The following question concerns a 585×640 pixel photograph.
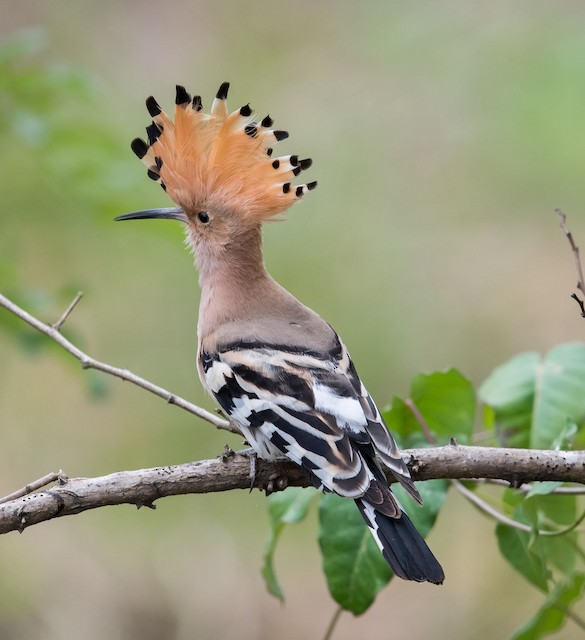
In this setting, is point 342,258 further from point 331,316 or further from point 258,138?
point 258,138

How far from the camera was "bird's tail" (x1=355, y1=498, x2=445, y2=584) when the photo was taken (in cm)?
208

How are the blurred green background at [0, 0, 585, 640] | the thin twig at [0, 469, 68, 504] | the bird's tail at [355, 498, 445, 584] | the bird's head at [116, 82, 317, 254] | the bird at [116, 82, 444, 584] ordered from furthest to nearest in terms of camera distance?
the blurred green background at [0, 0, 585, 640]
the bird's head at [116, 82, 317, 254]
the bird at [116, 82, 444, 584]
the bird's tail at [355, 498, 445, 584]
the thin twig at [0, 469, 68, 504]

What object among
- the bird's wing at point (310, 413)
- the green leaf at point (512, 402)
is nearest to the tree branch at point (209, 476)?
the bird's wing at point (310, 413)

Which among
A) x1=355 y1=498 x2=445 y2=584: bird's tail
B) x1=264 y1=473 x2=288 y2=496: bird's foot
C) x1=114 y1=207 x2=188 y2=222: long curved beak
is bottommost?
x1=355 y1=498 x2=445 y2=584: bird's tail

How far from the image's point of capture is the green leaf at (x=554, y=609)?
2162 millimetres

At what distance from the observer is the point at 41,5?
7.12 m

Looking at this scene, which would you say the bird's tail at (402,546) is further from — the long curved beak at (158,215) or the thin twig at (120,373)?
the long curved beak at (158,215)

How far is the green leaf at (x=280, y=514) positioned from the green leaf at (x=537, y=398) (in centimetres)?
49

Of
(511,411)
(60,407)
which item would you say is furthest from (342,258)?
(511,411)

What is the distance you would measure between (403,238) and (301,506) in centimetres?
384

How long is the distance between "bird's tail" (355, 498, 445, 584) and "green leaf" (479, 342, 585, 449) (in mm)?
406

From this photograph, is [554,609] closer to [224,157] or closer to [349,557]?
[349,557]

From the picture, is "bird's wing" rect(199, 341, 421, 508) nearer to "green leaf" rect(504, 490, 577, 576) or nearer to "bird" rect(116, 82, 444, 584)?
"bird" rect(116, 82, 444, 584)

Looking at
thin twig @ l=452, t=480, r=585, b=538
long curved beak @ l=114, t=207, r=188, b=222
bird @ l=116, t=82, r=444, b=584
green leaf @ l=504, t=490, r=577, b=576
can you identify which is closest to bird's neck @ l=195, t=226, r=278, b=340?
bird @ l=116, t=82, r=444, b=584
